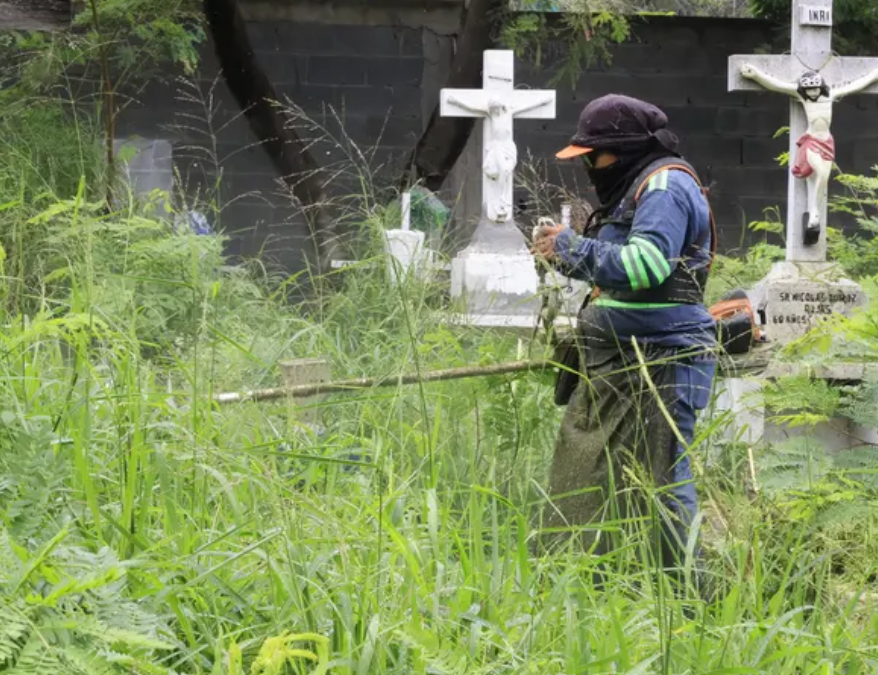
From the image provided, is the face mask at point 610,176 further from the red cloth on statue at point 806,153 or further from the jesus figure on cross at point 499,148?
the jesus figure on cross at point 499,148

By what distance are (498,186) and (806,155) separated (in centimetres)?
192

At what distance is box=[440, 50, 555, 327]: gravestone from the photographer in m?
8.12

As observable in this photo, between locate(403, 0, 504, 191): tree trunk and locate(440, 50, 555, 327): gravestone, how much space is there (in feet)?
5.49

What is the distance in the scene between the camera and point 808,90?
6.99 m

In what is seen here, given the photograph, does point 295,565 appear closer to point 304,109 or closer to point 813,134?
point 813,134

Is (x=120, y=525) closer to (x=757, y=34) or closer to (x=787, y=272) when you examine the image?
(x=787, y=272)

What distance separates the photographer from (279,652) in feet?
6.88

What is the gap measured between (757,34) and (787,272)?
4746mm

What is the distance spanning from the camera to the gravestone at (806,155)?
658cm

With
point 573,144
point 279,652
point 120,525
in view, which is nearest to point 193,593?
point 120,525

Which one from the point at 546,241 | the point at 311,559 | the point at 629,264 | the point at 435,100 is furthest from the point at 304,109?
the point at 311,559

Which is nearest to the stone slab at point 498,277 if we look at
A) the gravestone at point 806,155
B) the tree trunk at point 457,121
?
the gravestone at point 806,155

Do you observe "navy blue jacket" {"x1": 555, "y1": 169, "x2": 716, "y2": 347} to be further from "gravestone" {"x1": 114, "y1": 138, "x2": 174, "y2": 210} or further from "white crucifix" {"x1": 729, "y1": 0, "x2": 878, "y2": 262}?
"gravestone" {"x1": 114, "y1": 138, "x2": 174, "y2": 210}

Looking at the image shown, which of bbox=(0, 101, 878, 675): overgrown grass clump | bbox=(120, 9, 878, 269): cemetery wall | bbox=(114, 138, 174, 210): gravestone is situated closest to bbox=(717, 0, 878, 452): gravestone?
bbox=(0, 101, 878, 675): overgrown grass clump
